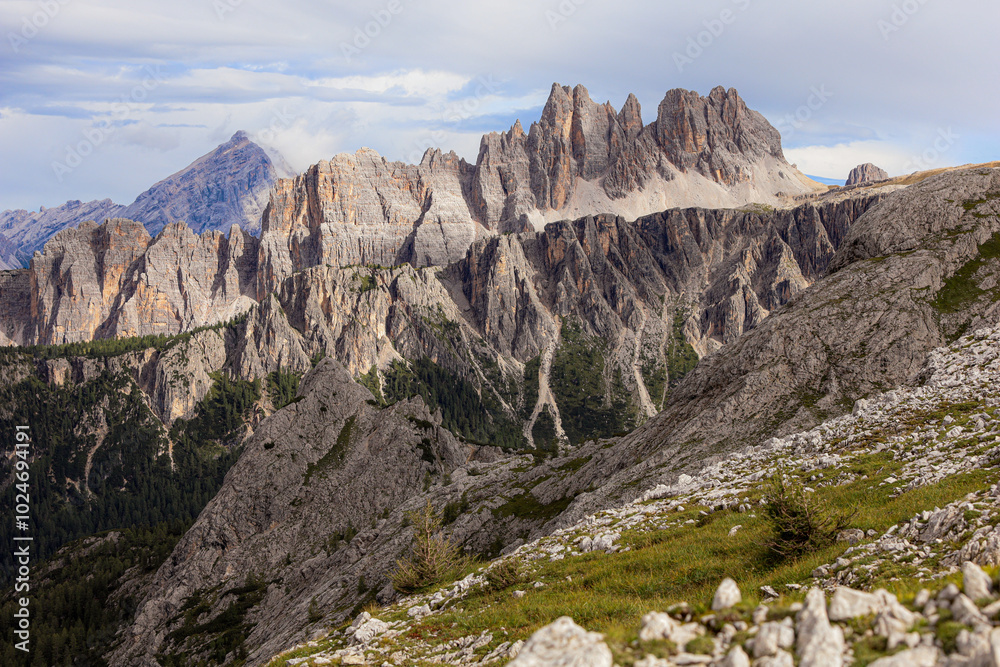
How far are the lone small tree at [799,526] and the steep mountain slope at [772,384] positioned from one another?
61.3ft

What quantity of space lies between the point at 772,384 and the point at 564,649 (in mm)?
53984

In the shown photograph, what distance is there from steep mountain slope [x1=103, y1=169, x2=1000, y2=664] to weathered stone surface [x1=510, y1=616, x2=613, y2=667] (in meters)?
30.6

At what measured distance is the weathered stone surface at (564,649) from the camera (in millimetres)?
9781

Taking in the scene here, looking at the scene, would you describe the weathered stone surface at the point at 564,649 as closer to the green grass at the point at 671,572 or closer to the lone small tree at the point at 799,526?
the green grass at the point at 671,572

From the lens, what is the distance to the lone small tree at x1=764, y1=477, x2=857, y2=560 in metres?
19.6

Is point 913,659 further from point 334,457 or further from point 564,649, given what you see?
point 334,457

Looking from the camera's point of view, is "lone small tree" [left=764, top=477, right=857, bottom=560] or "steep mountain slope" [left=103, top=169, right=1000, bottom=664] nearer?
"lone small tree" [left=764, top=477, right=857, bottom=560]

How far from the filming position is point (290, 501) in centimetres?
11231

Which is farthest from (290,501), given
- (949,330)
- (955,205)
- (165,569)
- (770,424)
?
(955,205)

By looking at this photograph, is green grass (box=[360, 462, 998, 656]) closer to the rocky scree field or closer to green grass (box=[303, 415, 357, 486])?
the rocky scree field

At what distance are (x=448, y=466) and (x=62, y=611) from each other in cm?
10054

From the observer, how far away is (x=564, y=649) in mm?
10555

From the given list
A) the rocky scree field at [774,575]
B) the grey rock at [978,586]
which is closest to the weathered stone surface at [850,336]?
the rocky scree field at [774,575]

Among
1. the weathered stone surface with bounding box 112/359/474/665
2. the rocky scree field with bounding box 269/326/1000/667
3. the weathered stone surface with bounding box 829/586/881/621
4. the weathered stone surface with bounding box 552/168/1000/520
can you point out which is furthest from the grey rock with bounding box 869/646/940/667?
the weathered stone surface with bounding box 112/359/474/665
